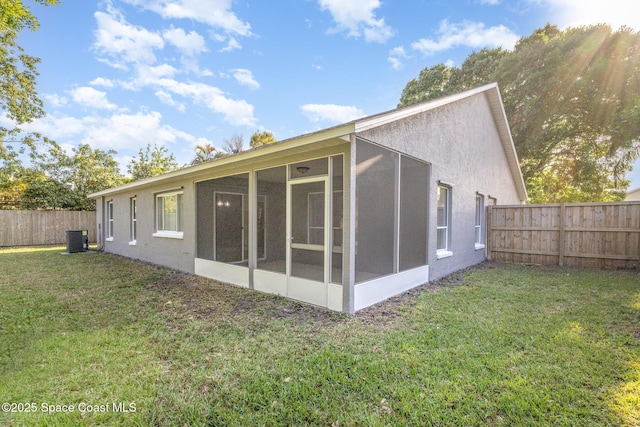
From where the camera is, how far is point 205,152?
27328 millimetres

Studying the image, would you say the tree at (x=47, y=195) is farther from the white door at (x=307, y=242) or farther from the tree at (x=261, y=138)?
the white door at (x=307, y=242)

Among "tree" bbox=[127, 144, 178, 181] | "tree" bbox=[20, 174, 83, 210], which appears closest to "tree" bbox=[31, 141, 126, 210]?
"tree" bbox=[20, 174, 83, 210]

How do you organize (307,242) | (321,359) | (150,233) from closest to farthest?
(321,359) < (307,242) < (150,233)

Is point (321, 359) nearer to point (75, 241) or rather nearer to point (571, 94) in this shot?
point (75, 241)

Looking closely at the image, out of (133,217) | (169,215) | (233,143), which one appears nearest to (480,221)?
(169,215)

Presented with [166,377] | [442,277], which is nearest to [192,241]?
[166,377]

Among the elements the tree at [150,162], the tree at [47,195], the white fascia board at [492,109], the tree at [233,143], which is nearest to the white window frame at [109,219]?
the tree at [47,195]

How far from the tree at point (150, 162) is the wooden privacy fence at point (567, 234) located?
75.0 feet

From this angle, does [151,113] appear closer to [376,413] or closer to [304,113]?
[304,113]

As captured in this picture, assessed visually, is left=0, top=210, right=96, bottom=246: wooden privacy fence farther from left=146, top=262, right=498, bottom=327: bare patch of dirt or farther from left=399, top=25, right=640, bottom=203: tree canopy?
left=399, top=25, right=640, bottom=203: tree canopy

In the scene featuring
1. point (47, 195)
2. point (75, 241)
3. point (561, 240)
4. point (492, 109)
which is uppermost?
point (492, 109)

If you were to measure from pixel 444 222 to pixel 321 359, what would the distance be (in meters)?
5.63

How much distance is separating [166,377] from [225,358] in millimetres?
586

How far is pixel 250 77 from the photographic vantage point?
1291 cm
